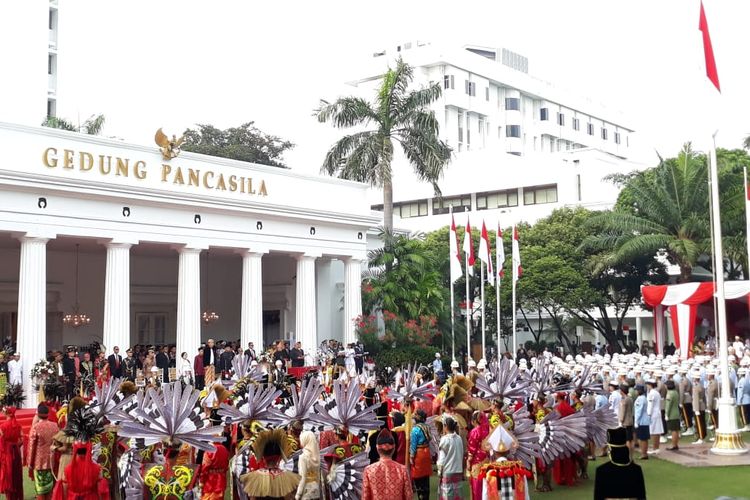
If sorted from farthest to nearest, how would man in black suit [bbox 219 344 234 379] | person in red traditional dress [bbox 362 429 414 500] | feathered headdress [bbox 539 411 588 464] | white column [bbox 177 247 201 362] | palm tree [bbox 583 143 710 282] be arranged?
palm tree [bbox 583 143 710 282], white column [bbox 177 247 201 362], man in black suit [bbox 219 344 234 379], feathered headdress [bbox 539 411 588 464], person in red traditional dress [bbox 362 429 414 500]

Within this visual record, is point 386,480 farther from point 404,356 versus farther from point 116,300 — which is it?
point 404,356

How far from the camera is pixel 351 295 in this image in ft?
112

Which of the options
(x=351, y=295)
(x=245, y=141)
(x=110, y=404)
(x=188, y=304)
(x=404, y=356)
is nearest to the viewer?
(x=110, y=404)

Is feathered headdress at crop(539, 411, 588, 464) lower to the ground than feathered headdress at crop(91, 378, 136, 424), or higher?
lower

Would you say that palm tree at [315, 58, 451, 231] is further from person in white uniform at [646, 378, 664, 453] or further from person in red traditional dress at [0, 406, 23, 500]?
person in red traditional dress at [0, 406, 23, 500]

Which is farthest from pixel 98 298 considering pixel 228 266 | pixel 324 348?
pixel 324 348

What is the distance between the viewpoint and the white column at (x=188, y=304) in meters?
28.9

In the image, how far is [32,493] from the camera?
587 inches

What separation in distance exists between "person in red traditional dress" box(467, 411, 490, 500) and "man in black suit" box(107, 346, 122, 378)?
48.1 ft

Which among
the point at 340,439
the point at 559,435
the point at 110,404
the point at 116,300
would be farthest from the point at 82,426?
the point at 116,300

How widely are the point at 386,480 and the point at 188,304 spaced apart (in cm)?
2052

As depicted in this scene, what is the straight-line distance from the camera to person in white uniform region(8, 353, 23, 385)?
2364cm

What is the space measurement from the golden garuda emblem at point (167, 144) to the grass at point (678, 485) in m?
14.3

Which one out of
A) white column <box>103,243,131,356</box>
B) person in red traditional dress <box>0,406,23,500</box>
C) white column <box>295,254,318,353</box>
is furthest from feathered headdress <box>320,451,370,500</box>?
white column <box>295,254,318,353</box>
